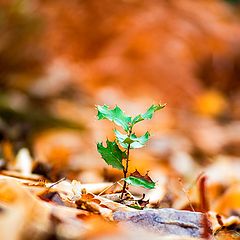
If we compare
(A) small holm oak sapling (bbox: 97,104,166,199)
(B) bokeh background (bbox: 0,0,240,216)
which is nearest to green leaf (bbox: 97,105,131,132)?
(A) small holm oak sapling (bbox: 97,104,166,199)

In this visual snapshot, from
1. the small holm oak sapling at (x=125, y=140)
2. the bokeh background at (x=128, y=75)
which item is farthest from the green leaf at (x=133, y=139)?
the bokeh background at (x=128, y=75)

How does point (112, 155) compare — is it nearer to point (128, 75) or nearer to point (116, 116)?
point (116, 116)

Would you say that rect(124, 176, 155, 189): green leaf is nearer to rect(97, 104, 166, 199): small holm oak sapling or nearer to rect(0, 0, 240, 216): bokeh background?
rect(97, 104, 166, 199): small holm oak sapling

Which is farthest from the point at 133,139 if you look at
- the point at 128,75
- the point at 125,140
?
the point at 128,75

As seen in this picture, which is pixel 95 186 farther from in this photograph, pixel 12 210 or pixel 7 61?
pixel 7 61

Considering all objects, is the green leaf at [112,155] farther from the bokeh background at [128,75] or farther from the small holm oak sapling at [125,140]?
the bokeh background at [128,75]

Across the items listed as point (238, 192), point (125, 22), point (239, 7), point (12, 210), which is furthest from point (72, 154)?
point (239, 7)
